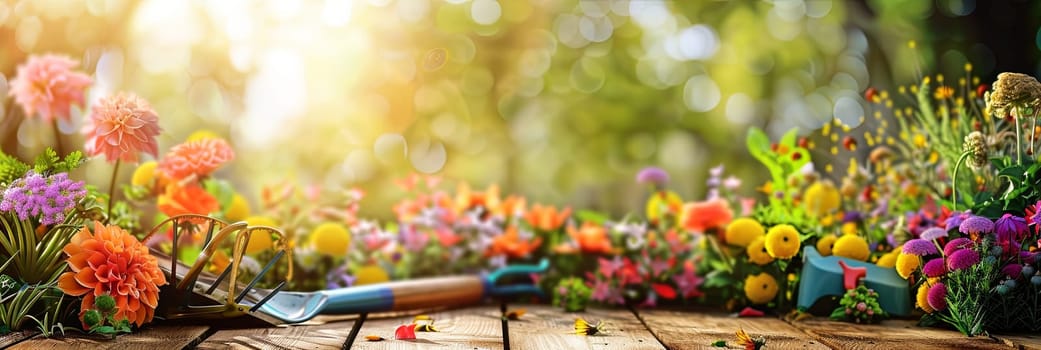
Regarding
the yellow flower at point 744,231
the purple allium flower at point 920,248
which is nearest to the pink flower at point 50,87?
the yellow flower at point 744,231

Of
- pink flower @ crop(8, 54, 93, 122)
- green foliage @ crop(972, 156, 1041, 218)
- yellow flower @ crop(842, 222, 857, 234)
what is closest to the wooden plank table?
green foliage @ crop(972, 156, 1041, 218)

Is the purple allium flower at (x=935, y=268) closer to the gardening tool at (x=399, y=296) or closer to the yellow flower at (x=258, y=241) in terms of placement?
the gardening tool at (x=399, y=296)

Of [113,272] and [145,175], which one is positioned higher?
[145,175]

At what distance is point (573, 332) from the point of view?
177cm

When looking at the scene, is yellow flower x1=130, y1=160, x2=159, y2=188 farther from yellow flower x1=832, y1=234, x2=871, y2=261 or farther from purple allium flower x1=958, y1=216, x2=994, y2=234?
purple allium flower x1=958, y1=216, x2=994, y2=234

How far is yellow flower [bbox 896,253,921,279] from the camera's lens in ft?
6.09

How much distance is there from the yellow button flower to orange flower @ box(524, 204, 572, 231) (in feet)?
2.31

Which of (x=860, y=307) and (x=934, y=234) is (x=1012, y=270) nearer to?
(x=934, y=234)

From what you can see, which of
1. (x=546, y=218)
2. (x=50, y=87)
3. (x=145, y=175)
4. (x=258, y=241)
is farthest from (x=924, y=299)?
(x=50, y=87)

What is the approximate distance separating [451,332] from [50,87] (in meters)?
1.26

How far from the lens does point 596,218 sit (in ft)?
9.12

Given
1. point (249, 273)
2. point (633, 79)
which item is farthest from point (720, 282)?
point (633, 79)

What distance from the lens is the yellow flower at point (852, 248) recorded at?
2102mm

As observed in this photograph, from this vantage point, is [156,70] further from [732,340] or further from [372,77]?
[732,340]
